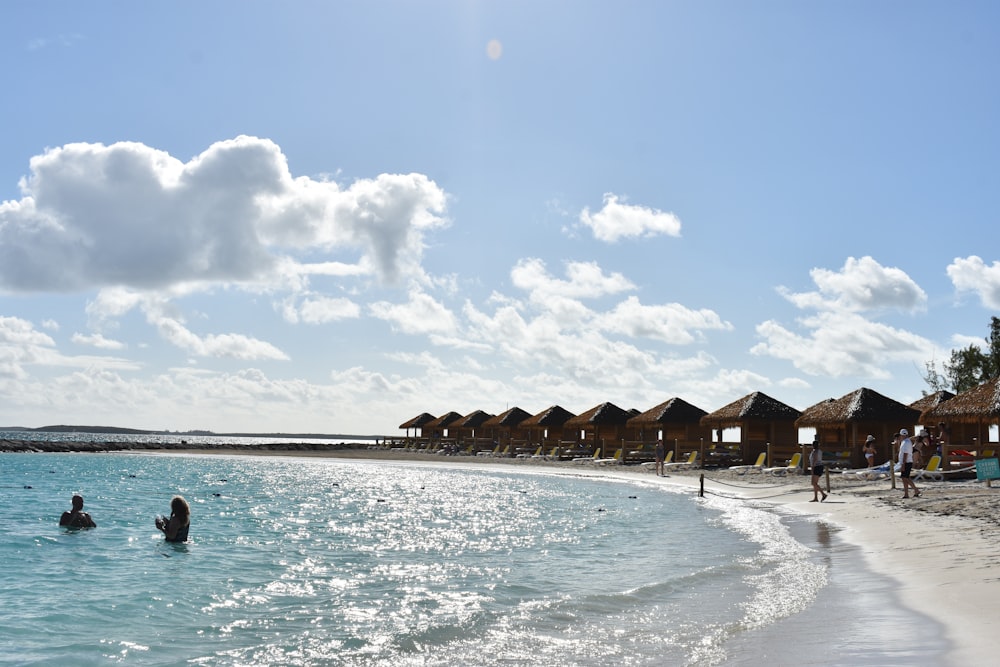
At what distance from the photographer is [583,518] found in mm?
18391

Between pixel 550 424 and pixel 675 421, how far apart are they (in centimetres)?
1206

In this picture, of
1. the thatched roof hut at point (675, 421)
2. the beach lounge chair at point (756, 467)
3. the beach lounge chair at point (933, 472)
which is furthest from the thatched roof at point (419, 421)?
the beach lounge chair at point (933, 472)

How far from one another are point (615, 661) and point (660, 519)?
1170 centimetres

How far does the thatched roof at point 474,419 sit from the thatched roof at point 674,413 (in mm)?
20445

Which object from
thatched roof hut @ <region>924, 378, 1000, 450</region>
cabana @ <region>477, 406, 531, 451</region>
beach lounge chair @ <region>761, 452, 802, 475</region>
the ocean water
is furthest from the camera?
cabana @ <region>477, 406, 531, 451</region>

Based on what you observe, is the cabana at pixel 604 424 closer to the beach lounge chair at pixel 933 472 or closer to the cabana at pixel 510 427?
the cabana at pixel 510 427

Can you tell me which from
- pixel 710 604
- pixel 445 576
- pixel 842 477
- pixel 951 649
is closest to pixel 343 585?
pixel 445 576

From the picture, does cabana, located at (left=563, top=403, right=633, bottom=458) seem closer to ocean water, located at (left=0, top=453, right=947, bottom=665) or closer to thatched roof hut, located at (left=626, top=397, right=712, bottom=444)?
thatched roof hut, located at (left=626, top=397, right=712, bottom=444)

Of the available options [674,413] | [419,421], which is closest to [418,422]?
[419,421]

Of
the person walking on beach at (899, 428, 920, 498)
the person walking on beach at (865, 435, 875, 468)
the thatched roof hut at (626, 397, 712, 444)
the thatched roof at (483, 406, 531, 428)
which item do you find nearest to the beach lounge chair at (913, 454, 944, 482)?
the person walking on beach at (865, 435, 875, 468)

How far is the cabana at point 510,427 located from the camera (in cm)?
5112

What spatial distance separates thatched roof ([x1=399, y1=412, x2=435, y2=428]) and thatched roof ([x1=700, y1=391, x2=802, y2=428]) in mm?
33849

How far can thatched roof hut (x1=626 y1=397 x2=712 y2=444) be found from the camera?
3709 centimetres

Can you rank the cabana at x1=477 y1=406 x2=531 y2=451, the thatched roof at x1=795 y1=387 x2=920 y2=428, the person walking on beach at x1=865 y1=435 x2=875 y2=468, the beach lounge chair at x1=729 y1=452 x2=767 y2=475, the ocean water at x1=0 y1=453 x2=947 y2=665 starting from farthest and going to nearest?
the cabana at x1=477 y1=406 x2=531 y2=451
the beach lounge chair at x1=729 y1=452 x2=767 y2=475
the thatched roof at x1=795 y1=387 x2=920 y2=428
the person walking on beach at x1=865 y1=435 x2=875 y2=468
the ocean water at x1=0 y1=453 x2=947 y2=665
